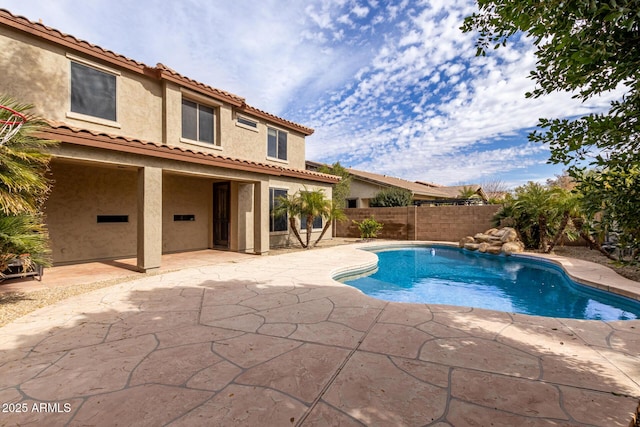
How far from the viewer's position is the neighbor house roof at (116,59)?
8227 mm

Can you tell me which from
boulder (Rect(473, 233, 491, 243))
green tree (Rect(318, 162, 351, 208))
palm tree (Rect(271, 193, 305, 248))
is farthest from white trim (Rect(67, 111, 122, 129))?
boulder (Rect(473, 233, 491, 243))

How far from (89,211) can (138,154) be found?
3.87m

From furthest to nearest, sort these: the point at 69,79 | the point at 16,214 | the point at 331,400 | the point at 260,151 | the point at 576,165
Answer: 1. the point at 260,151
2. the point at 69,79
3. the point at 16,214
4. the point at 331,400
5. the point at 576,165

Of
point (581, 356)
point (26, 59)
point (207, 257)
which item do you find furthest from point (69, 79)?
point (581, 356)

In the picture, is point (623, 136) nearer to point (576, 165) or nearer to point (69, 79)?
point (576, 165)

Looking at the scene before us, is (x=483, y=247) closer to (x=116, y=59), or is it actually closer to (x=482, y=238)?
(x=482, y=238)

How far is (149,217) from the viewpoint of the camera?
8.41 meters

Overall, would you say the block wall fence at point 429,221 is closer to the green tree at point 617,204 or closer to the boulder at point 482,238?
the boulder at point 482,238

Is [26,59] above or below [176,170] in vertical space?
above

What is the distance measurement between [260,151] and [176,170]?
6371mm

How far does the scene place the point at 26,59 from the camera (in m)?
8.48

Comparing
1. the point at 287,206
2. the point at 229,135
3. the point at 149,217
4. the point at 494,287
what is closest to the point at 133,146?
the point at 149,217

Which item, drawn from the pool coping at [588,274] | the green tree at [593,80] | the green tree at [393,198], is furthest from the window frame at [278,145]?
the green tree at [593,80]

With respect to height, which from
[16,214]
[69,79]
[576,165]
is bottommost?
[16,214]
